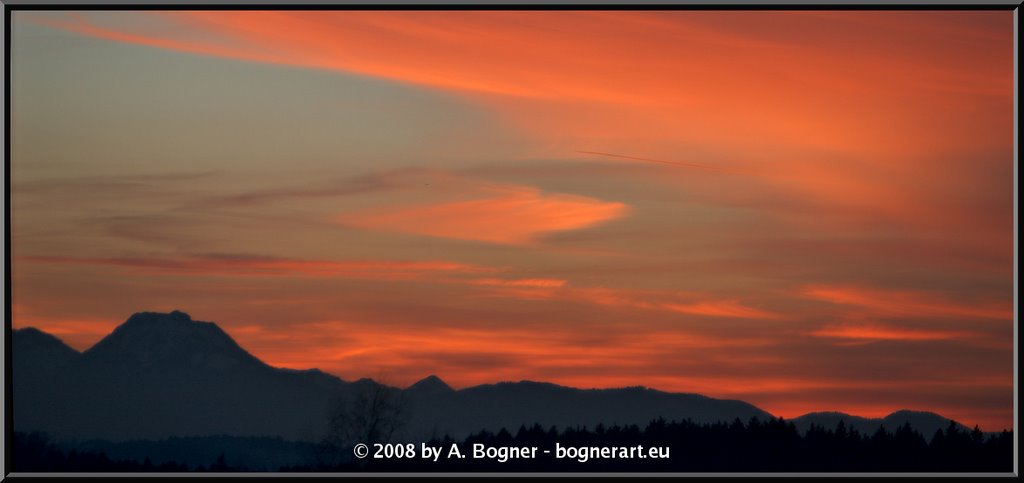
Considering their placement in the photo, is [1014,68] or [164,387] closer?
[1014,68]

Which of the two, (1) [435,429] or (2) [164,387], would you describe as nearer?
(1) [435,429]

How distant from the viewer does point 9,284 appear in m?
24.3

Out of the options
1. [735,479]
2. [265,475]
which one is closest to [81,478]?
[265,475]

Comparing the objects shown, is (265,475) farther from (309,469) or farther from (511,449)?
(511,449)

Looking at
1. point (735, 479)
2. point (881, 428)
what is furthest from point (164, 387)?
point (881, 428)

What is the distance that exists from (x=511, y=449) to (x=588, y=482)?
9.36ft

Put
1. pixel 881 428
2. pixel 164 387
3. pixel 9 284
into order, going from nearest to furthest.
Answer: pixel 9 284
pixel 881 428
pixel 164 387

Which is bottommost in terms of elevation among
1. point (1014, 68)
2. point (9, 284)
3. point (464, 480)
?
point (464, 480)

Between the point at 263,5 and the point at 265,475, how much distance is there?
31.8ft

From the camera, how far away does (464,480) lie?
25.7 metres

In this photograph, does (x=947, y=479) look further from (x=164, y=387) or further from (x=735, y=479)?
(x=164, y=387)

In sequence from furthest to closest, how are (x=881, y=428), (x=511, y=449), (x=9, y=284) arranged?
1. (x=881, y=428)
2. (x=511, y=449)
3. (x=9, y=284)

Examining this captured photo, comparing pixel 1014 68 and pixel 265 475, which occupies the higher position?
pixel 1014 68

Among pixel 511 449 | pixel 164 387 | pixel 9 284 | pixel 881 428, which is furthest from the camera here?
pixel 164 387
